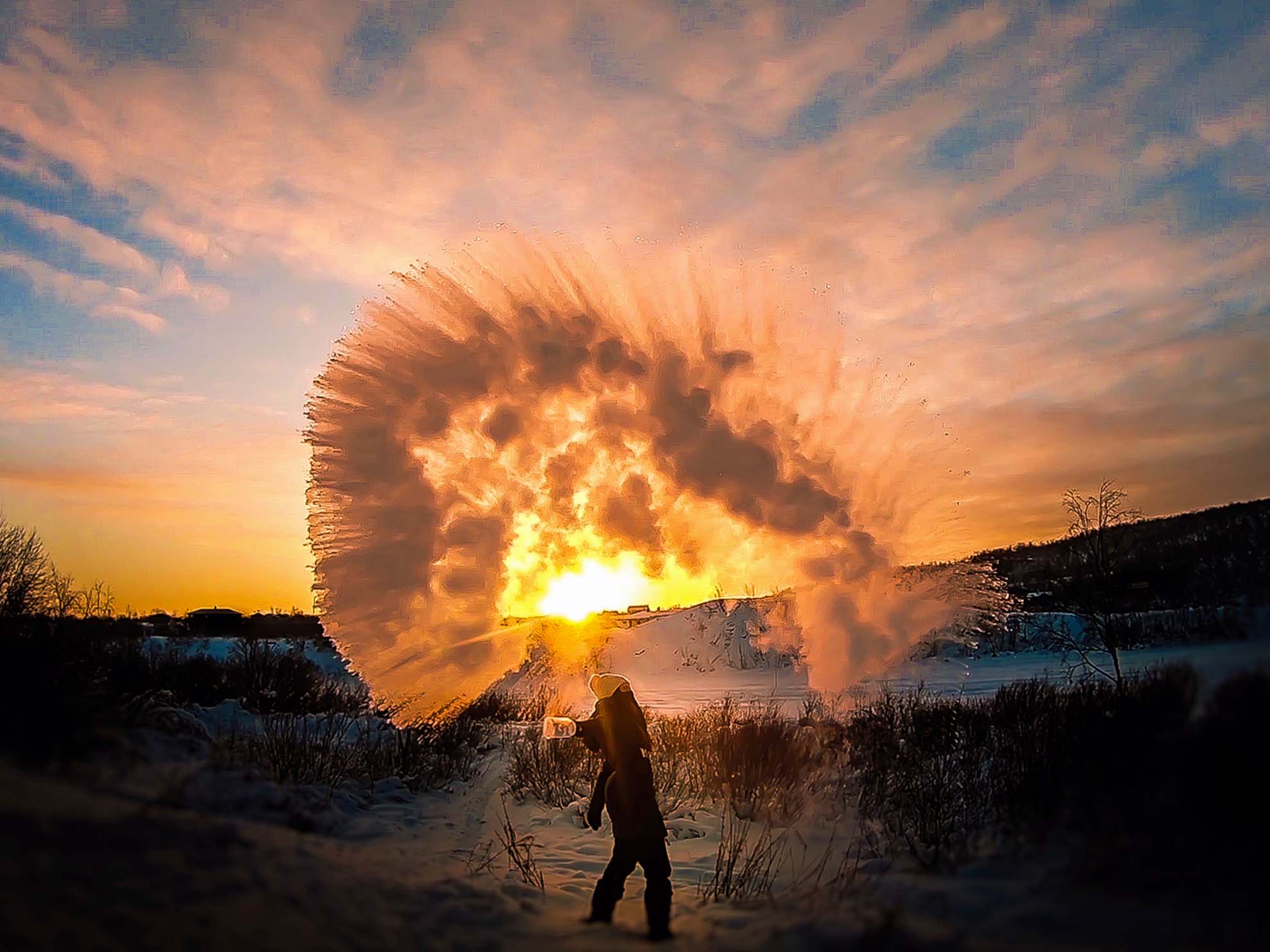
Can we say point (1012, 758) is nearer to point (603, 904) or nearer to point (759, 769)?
point (759, 769)

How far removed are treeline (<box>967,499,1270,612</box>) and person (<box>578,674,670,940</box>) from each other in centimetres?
426

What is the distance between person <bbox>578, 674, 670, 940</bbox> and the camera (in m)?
6.29

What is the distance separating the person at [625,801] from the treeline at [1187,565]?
4262 mm

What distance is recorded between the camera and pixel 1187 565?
8797 millimetres

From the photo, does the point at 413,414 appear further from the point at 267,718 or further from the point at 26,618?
the point at 26,618

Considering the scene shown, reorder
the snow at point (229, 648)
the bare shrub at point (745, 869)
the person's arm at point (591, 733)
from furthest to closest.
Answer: the snow at point (229, 648) < the bare shrub at point (745, 869) < the person's arm at point (591, 733)

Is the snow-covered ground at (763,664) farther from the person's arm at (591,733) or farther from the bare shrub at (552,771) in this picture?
the person's arm at (591,733)

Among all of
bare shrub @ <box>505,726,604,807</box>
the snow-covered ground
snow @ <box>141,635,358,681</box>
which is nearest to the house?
snow @ <box>141,635,358,681</box>

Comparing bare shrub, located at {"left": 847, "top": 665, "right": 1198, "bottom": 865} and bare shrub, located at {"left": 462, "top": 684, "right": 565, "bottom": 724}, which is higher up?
bare shrub, located at {"left": 847, "top": 665, "right": 1198, "bottom": 865}

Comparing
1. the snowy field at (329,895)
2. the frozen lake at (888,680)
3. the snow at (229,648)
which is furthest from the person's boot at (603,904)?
the snow at (229,648)

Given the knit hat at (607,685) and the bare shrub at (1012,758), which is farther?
the knit hat at (607,685)

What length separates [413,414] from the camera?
1508 cm

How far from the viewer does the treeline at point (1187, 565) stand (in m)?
4.30

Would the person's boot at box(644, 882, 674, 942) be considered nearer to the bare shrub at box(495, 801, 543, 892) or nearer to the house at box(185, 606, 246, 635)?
the bare shrub at box(495, 801, 543, 892)
